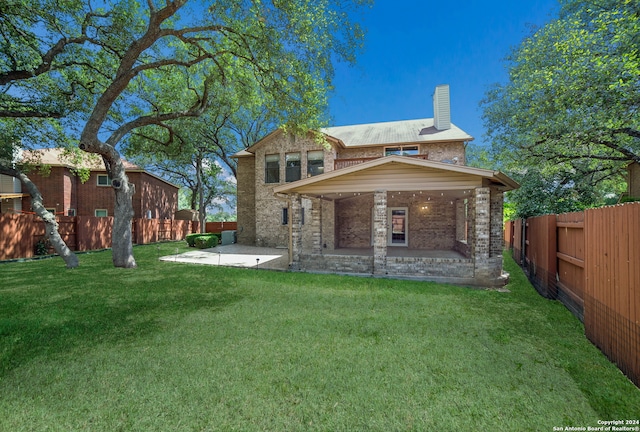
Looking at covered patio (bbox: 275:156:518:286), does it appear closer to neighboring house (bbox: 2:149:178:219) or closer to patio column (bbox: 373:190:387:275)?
patio column (bbox: 373:190:387:275)

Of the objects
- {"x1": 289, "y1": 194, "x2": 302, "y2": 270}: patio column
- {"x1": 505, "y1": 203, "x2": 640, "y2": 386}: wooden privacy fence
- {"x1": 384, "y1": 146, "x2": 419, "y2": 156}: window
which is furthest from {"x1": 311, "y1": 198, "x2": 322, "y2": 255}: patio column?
{"x1": 505, "y1": 203, "x2": 640, "y2": 386}: wooden privacy fence

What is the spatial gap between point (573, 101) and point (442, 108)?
9526mm

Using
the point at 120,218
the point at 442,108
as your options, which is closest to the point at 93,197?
the point at 120,218

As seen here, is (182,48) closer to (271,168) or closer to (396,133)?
(271,168)

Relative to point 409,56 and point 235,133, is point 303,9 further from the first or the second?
point 235,133

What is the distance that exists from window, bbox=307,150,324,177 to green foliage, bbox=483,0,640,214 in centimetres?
839

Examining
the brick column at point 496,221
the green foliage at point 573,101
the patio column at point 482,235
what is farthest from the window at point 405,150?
the patio column at point 482,235

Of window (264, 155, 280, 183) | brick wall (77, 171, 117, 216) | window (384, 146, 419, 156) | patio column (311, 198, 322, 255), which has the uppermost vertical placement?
window (384, 146, 419, 156)

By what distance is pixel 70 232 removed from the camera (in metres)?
14.2

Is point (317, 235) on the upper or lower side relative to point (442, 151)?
lower

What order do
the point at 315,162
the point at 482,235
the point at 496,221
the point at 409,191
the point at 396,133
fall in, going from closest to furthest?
the point at 482,235 → the point at 496,221 → the point at 409,191 → the point at 315,162 → the point at 396,133

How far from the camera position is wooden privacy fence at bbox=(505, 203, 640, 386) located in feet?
9.71

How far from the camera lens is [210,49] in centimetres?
1080

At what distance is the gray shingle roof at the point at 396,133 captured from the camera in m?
15.6
